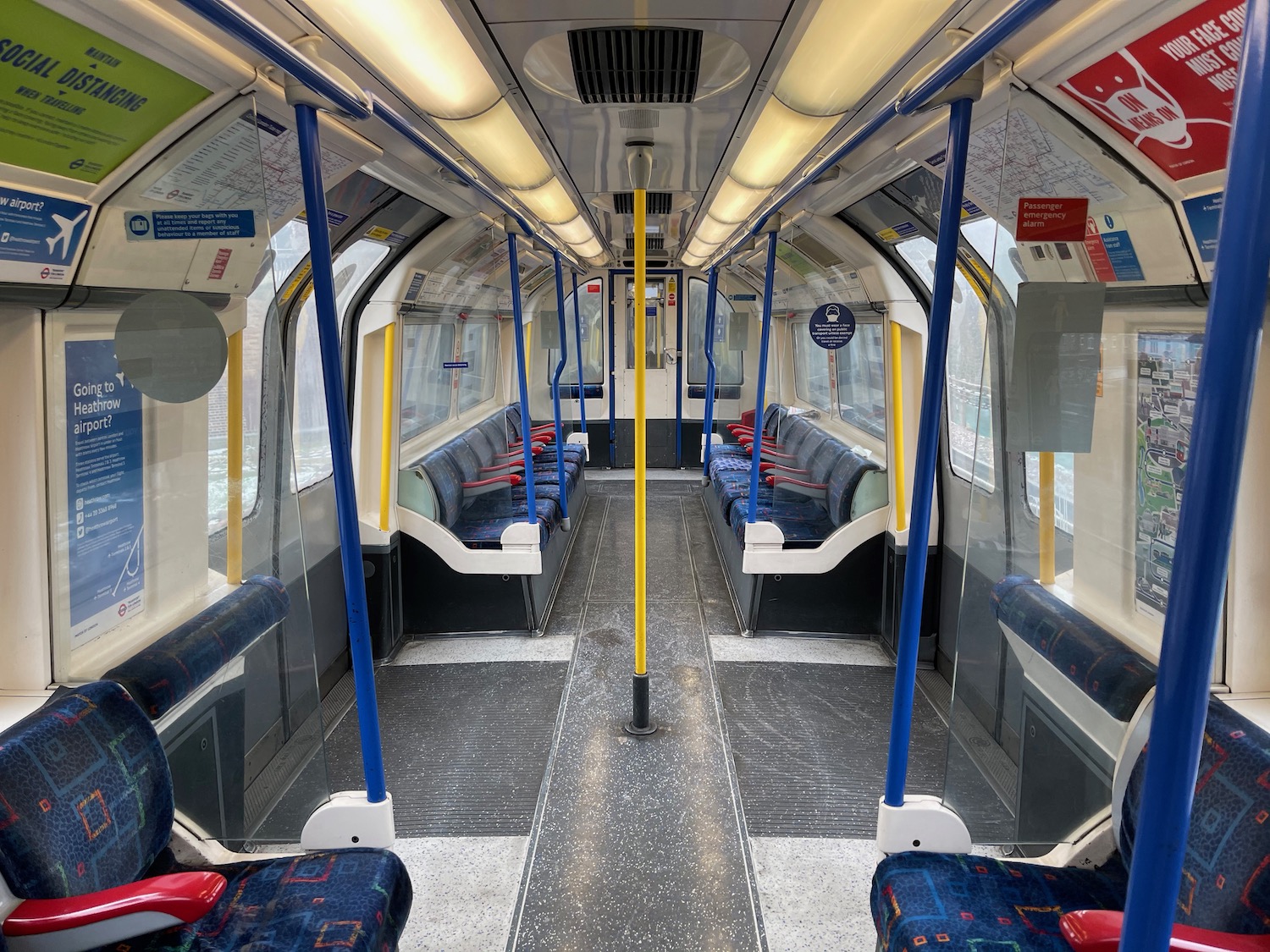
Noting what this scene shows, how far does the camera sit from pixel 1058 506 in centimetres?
247

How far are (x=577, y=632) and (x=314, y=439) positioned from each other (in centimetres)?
216

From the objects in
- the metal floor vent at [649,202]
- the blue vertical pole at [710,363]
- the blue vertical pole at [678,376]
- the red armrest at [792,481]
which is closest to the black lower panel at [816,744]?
the red armrest at [792,481]

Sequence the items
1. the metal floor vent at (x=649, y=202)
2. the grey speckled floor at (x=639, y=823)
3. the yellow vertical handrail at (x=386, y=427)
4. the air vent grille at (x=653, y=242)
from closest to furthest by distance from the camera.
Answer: the grey speckled floor at (x=639, y=823), the metal floor vent at (x=649, y=202), the yellow vertical handrail at (x=386, y=427), the air vent grille at (x=653, y=242)

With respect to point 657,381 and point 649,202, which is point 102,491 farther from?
point 657,381

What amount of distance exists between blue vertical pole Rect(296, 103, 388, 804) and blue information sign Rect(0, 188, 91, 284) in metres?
0.59

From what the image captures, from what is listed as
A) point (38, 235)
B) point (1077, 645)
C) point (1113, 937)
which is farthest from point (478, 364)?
point (1113, 937)

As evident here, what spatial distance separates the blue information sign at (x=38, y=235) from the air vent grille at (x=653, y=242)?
568 centimetres

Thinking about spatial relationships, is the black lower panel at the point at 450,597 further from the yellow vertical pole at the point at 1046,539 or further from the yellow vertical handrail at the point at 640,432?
the yellow vertical pole at the point at 1046,539

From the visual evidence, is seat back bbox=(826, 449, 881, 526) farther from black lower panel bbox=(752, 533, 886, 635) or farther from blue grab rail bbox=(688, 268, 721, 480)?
blue grab rail bbox=(688, 268, 721, 480)

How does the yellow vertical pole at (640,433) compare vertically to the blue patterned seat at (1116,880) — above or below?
above

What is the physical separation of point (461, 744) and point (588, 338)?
8.34m

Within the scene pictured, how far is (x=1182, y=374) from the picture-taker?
2068mm

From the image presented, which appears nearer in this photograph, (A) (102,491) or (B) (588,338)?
(A) (102,491)

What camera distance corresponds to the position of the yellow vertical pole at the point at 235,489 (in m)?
2.79
